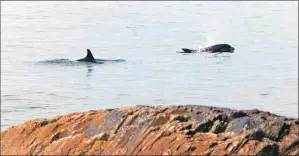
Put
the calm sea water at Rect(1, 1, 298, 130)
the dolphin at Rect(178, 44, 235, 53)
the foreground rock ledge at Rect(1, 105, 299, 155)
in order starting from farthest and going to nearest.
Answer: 1. the dolphin at Rect(178, 44, 235, 53)
2. the calm sea water at Rect(1, 1, 298, 130)
3. the foreground rock ledge at Rect(1, 105, 299, 155)

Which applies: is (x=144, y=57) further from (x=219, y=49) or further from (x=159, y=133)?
(x=159, y=133)

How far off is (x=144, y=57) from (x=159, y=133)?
31.2m

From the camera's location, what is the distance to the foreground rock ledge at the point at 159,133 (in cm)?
845

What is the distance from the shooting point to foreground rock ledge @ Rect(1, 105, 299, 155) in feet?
27.7

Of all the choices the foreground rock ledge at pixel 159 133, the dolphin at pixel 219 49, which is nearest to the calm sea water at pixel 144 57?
the dolphin at pixel 219 49

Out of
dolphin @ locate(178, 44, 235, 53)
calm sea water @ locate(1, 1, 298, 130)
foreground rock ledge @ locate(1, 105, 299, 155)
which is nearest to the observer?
foreground rock ledge @ locate(1, 105, 299, 155)

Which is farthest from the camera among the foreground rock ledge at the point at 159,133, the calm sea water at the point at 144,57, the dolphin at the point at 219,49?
the dolphin at the point at 219,49

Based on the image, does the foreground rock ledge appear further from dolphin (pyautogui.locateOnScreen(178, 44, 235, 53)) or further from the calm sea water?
dolphin (pyautogui.locateOnScreen(178, 44, 235, 53))

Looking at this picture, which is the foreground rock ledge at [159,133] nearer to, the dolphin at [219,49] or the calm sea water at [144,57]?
the calm sea water at [144,57]

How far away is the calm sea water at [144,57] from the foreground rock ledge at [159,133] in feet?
41.9

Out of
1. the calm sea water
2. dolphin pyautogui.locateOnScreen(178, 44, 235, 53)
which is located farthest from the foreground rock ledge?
dolphin pyautogui.locateOnScreen(178, 44, 235, 53)

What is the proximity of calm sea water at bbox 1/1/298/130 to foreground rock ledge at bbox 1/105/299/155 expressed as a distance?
12773 millimetres

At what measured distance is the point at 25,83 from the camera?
32000 mm

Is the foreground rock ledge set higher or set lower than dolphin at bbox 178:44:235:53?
higher
